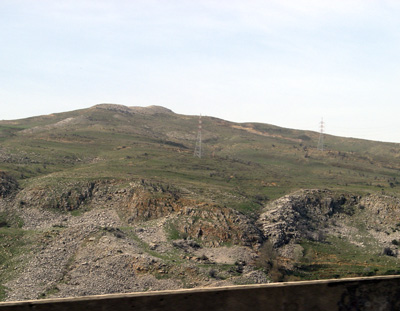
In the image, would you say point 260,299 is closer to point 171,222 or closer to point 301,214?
point 171,222

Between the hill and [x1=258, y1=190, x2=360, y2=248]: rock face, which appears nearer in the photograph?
the hill

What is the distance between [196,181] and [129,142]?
5323cm

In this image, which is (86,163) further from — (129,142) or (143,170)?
(129,142)

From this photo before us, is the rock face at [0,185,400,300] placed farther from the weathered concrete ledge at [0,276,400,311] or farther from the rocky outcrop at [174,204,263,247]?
the weathered concrete ledge at [0,276,400,311]

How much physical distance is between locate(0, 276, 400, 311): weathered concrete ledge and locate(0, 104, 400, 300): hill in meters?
38.2

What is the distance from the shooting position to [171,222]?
2354 inches

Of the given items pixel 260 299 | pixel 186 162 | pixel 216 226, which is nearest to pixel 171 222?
pixel 216 226

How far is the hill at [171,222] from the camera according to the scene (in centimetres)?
4544

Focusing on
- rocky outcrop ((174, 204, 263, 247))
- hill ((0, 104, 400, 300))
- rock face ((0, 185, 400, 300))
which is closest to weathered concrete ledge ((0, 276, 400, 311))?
rock face ((0, 185, 400, 300))

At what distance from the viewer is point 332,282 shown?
5.36 meters

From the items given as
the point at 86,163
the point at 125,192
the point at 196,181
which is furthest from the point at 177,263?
the point at 86,163

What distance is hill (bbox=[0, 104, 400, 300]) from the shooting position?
45.4 m

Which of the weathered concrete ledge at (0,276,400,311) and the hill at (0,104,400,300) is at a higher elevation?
the weathered concrete ledge at (0,276,400,311)

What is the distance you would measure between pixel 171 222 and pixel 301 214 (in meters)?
25.3
